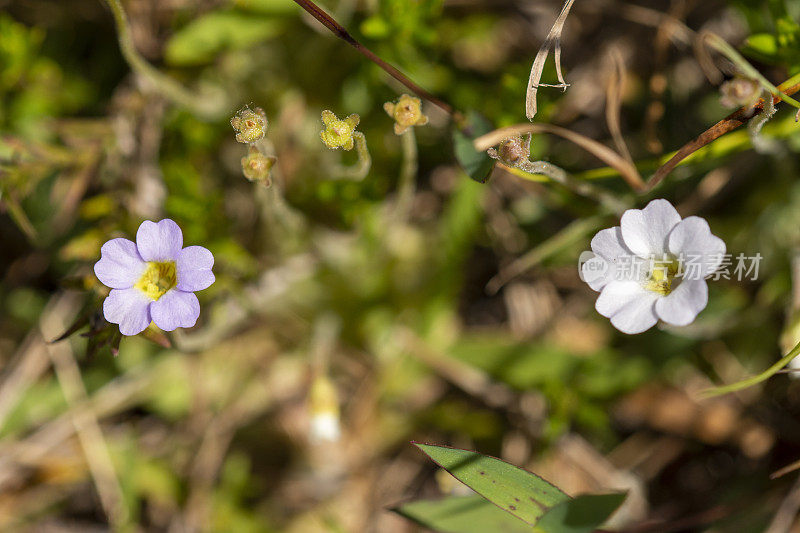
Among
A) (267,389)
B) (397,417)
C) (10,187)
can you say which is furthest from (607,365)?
(10,187)

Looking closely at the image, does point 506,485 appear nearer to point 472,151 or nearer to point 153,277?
point 472,151

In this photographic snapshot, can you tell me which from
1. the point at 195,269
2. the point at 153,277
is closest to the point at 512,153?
the point at 195,269

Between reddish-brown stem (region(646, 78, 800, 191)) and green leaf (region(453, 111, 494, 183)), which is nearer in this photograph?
reddish-brown stem (region(646, 78, 800, 191))

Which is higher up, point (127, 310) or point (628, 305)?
point (628, 305)

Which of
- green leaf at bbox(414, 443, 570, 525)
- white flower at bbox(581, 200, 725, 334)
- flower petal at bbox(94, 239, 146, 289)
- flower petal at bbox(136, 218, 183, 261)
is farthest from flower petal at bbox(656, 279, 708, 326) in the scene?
flower petal at bbox(94, 239, 146, 289)

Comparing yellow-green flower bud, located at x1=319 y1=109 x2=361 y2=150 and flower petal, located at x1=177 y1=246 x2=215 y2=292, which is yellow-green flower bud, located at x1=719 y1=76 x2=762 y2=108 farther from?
flower petal, located at x1=177 y1=246 x2=215 y2=292

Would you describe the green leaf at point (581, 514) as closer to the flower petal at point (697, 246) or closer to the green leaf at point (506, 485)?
the green leaf at point (506, 485)

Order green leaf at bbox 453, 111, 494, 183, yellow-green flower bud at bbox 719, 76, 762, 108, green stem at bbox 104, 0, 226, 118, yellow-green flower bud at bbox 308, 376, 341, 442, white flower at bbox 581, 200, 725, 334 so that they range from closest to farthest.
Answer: yellow-green flower bud at bbox 719, 76, 762, 108
white flower at bbox 581, 200, 725, 334
green leaf at bbox 453, 111, 494, 183
green stem at bbox 104, 0, 226, 118
yellow-green flower bud at bbox 308, 376, 341, 442
